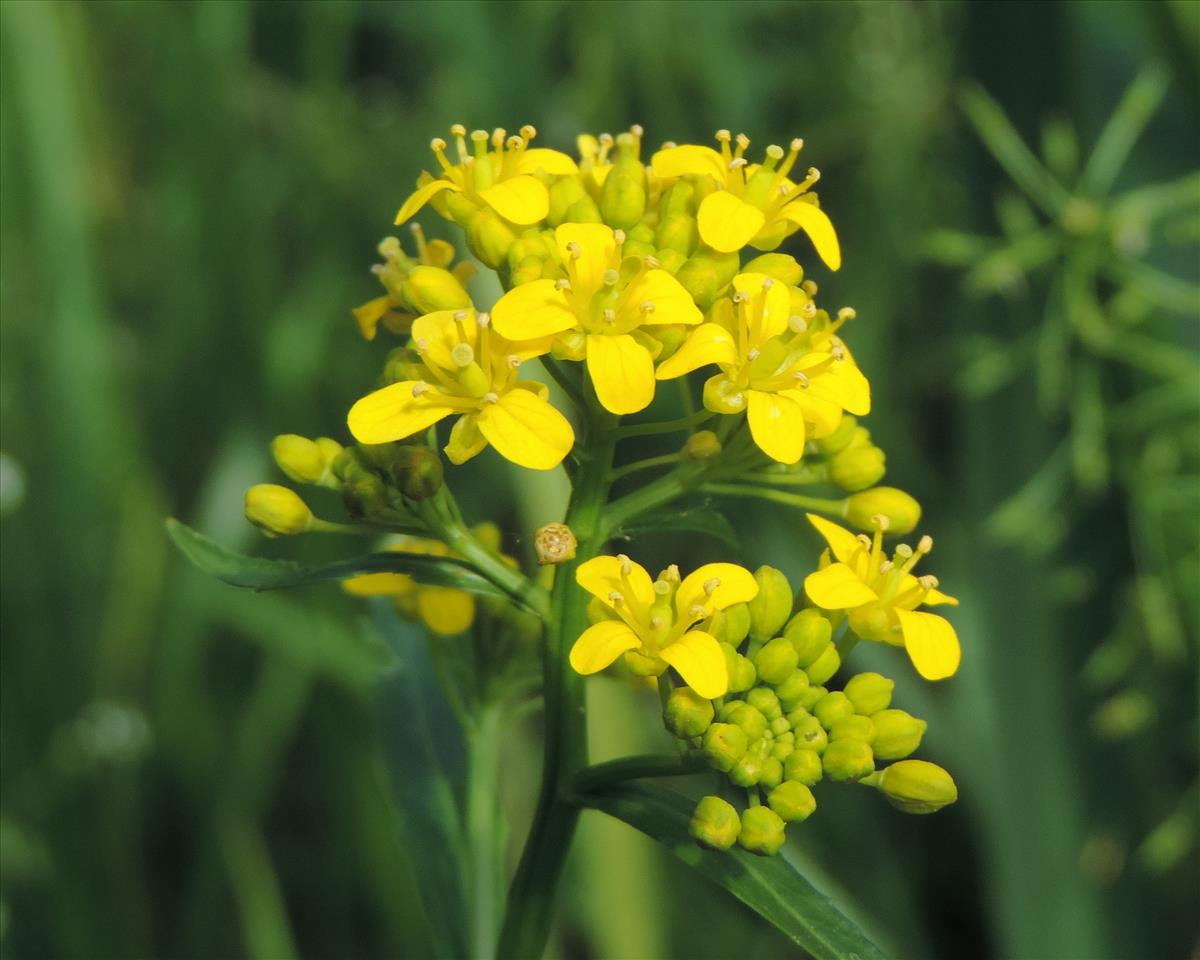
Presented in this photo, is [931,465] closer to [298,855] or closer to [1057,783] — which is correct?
[1057,783]

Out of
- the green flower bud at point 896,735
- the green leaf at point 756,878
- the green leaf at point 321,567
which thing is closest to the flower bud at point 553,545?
the green leaf at point 321,567

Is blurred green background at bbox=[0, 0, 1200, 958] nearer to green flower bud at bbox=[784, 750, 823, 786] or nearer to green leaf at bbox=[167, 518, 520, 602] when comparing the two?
green leaf at bbox=[167, 518, 520, 602]

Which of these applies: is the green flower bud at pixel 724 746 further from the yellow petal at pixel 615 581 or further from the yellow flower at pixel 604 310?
the yellow flower at pixel 604 310

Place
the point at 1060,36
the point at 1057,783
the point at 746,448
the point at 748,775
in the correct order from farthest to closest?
1. the point at 1060,36
2. the point at 1057,783
3. the point at 746,448
4. the point at 748,775

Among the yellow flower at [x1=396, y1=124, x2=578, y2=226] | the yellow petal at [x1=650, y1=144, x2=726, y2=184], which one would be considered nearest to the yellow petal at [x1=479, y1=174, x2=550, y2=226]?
Result: the yellow flower at [x1=396, y1=124, x2=578, y2=226]

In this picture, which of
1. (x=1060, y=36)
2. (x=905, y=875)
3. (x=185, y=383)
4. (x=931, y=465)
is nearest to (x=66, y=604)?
(x=185, y=383)

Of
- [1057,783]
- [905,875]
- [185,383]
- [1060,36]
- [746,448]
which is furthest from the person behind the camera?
[185,383]
